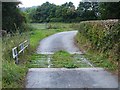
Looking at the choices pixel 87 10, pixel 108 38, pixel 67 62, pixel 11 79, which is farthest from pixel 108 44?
pixel 87 10

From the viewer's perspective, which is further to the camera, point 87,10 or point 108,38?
point 87,10

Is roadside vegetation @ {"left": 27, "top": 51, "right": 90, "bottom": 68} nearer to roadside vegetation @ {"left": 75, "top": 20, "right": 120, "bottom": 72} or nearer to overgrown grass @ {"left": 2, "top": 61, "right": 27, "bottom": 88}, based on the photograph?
roadside vegetation @ {"left": 75, "top": 20, "right": 120, "bottom": 72}

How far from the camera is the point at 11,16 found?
3166 cm

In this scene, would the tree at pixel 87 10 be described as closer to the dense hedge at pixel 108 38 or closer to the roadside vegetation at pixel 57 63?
the dense hedge at pixel 108 38

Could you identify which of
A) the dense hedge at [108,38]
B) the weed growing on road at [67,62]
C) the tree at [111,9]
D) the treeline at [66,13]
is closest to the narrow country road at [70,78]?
the weed growing on road at [67,62]

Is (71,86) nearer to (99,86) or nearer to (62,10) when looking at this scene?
(99,86)

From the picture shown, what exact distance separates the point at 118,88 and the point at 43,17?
67106 millimetres

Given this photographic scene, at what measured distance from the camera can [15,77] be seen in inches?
350

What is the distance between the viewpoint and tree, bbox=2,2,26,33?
97.9 ft

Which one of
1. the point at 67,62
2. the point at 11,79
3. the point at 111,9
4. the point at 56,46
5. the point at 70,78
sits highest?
the point at 111,9

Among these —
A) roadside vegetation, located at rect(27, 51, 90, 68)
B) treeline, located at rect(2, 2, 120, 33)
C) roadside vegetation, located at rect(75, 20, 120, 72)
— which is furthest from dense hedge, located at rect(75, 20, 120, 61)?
treeline, located at rect(2, 2, 120, 33)

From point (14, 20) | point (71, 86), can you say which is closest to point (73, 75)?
point (71, 86)

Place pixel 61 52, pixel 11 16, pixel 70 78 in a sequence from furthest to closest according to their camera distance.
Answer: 1. pixel 11 16
2. pixel 61 52
3. pixel 70 78

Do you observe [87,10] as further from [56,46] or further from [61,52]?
[61,52]
